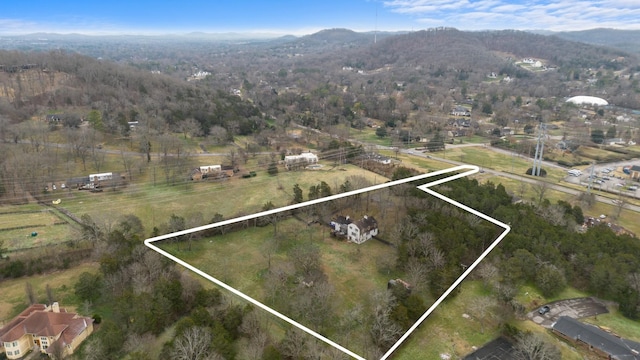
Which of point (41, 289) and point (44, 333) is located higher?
point (44, 333)

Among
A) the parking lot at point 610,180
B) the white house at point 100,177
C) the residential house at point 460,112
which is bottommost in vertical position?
the parking lot at point 610,180

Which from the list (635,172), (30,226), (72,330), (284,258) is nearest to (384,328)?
(284,258)


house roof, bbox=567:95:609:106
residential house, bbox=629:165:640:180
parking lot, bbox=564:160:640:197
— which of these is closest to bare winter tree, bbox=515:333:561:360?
parking lot, bbox=564:160:640:197

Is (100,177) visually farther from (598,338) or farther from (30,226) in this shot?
(598,338)

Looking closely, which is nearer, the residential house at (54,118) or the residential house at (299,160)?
the residential house at (299,160)

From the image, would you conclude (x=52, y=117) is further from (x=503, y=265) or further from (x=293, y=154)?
(x=503, y=265)

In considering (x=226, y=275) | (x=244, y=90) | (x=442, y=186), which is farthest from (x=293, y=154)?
(x=244, y=90)

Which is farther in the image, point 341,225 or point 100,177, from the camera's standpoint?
point 100,177

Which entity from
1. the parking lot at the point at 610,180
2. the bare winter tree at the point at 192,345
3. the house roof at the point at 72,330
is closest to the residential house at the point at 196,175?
the house roof at the point at 72,330

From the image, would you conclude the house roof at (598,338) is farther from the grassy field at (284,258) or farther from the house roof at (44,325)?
the house roof at (44,325)
